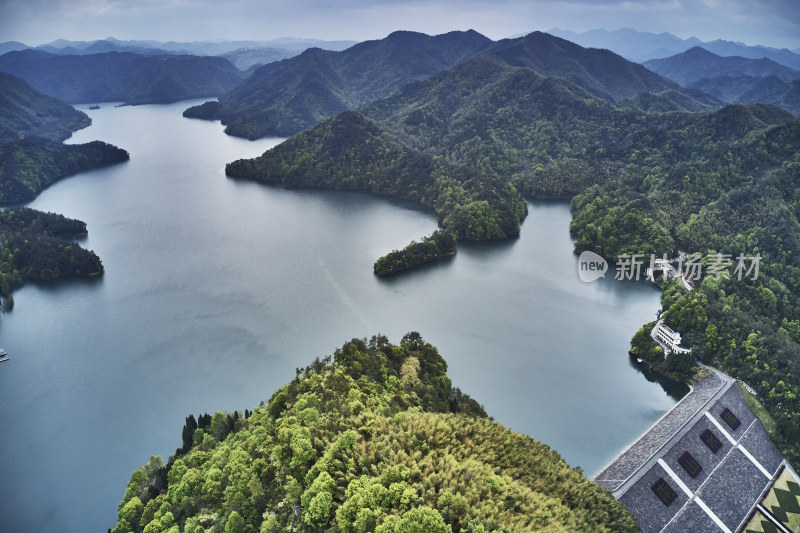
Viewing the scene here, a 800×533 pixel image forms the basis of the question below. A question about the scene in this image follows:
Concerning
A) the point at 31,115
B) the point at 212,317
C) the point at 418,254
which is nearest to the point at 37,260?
the point at 212,317

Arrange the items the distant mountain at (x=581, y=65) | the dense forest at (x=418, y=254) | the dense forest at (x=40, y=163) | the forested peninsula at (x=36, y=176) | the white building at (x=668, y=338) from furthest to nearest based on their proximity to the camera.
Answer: the distant mountain at (x=581, y=65) → the dense forest at (x=40, y=163) → the dense forest at (x=418, y=254) → the forested peninsula at (x=36, y=176) → the white building at (x=668, y=338)

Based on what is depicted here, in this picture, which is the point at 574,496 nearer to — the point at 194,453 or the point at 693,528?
the point at 693,528

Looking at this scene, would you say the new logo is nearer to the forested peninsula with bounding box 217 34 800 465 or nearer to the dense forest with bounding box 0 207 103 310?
the forested peninsula with bounding box 217 34 800 465

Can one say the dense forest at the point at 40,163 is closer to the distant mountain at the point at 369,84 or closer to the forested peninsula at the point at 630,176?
the forested peninsula at the point at 630,176

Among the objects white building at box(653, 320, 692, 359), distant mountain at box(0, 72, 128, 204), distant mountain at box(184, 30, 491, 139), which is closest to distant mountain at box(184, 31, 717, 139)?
distant mountain at box(184, 30, 491, 139)

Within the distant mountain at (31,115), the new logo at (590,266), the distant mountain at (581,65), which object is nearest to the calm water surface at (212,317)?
the new logo at (590,266)

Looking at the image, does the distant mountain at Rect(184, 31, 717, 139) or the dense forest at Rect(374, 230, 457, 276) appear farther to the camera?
the distant mountain at Rect(184, 31, 717, 139)

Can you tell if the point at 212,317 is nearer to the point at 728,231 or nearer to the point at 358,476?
the point at 358,476
